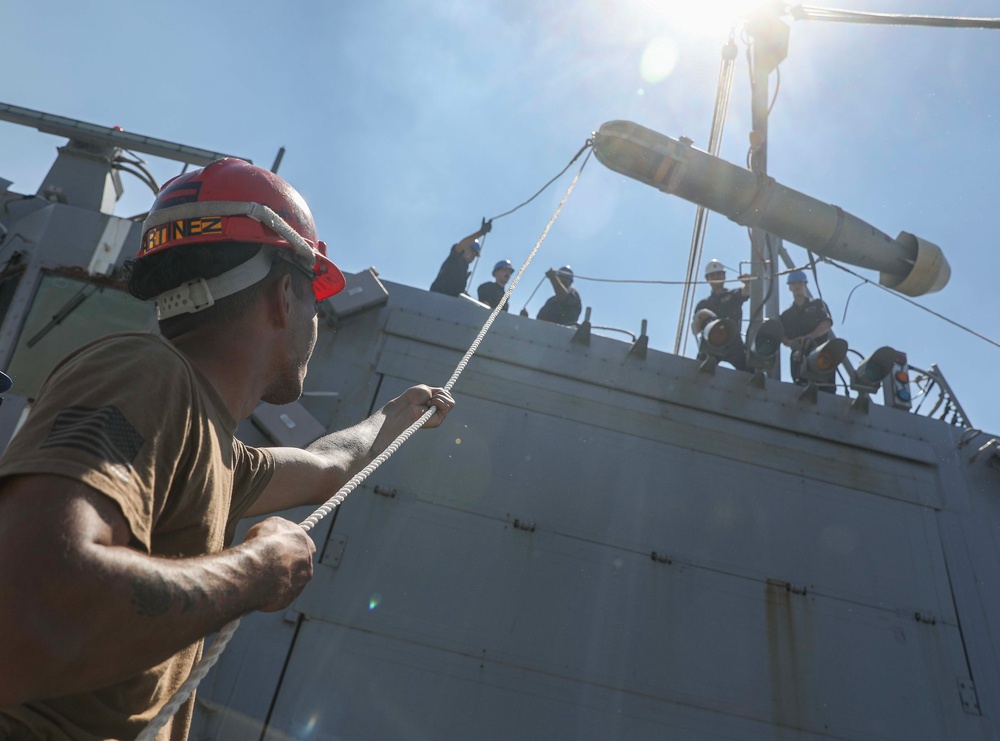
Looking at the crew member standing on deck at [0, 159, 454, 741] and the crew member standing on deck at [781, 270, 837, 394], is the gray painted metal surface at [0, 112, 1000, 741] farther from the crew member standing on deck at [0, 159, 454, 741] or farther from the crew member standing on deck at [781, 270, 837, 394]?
the crew member standing on deck at [0, 159, 454, 741]

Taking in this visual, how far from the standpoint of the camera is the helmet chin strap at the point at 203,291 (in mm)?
1332

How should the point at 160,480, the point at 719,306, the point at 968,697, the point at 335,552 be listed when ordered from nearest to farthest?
1. the point at 160,480
2. the point at 335,552
3. the point at 968,697
4. the point at 719,306

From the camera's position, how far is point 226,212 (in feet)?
4.56

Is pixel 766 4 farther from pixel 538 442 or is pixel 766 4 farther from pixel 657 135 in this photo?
pixel 538 442

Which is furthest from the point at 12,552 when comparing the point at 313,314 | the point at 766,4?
the point at 766,4

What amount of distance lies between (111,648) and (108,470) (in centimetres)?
21

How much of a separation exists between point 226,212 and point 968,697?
5043 mm

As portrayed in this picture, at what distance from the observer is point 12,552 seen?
76 centimetres

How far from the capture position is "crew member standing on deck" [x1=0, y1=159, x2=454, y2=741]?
77 centimetres

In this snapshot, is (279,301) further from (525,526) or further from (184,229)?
(525,526)

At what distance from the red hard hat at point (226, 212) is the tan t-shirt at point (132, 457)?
37 cm

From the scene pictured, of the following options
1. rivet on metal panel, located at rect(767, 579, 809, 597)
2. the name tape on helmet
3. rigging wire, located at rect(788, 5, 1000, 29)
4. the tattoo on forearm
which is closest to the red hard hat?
the name tape on helmet

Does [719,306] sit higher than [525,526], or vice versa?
[719,306]

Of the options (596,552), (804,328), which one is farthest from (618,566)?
(804,328)
